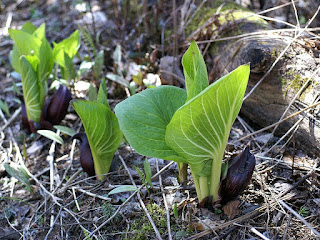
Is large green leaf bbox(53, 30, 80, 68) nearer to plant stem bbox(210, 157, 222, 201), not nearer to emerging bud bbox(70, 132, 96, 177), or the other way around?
emerging bud bbox(70, 132, 96, 177)

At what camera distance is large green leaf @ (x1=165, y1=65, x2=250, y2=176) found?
46.8 inches

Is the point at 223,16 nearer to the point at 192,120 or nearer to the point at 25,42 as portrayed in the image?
the point at 25,42

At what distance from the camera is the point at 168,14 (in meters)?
3.47

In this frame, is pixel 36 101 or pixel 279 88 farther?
pixel 36 101

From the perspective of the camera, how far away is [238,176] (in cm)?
153

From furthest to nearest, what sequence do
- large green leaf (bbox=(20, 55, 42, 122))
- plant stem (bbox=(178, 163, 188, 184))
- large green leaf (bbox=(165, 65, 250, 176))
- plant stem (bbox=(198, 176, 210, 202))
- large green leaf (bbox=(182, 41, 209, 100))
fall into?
large green leaf (bbox=(20, 55, 42, 122)), plant stem (bbox=(178, 163, 188, 184)), plant stem (bbox=(198, 176, 210, 202)), large green leaf (bbox=(182, 41, 209, 100)), large green leaf (bbox=(165, 65, 250, 176))

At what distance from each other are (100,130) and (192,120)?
63cm

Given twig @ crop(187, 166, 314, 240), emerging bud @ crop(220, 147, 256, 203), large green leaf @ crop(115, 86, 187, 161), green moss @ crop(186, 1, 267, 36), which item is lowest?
twig @ crop(187, 166, 314, 240)

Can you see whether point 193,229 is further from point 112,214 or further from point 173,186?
point 112,214

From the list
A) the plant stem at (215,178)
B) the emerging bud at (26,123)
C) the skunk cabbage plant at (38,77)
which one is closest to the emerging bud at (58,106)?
the skunk cabbage plant at (38,77)

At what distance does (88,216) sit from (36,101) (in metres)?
1.05

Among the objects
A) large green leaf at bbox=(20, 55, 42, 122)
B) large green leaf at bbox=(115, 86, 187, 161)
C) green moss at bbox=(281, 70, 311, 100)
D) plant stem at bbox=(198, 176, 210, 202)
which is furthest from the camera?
large green leaf at bbox=(20, 55, 42, 122)

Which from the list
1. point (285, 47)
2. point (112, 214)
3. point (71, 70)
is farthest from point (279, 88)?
point (71, 70)

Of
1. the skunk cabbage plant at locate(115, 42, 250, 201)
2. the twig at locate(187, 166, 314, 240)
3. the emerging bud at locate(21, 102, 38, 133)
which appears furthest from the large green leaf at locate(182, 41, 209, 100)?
the emerging bud at locate(21, 102, 38, 133)
